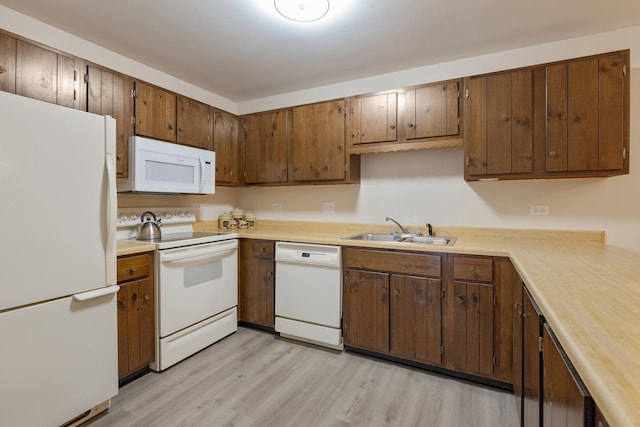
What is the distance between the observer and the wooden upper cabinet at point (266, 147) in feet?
10.2

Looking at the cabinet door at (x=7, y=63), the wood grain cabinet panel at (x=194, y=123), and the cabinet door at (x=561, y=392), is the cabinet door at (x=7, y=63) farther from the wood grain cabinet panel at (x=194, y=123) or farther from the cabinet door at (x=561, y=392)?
the cabinet door at (x=561, y=392)

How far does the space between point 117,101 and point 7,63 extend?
0.58 m

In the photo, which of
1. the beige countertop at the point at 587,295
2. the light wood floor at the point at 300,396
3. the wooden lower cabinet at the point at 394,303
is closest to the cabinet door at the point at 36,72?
the beige countertop at the point at 587,295

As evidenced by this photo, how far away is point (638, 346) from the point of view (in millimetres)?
654

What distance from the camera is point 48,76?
1899 mm

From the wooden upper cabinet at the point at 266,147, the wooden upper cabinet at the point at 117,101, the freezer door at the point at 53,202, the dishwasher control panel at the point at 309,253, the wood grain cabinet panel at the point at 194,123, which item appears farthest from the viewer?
the wooden upper cabinet at the point at 266,147

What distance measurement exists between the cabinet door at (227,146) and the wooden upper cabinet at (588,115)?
8.87 ft

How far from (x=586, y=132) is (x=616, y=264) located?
3.22 feet

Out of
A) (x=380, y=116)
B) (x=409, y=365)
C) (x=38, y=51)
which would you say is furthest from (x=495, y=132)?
(x=38, y=51)

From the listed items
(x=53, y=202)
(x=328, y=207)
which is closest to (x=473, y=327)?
(x=328, y=207)

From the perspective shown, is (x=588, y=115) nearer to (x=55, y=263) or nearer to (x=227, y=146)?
(x=227, y=146)

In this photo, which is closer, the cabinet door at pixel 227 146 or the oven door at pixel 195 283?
the oven door at pixel 195 283

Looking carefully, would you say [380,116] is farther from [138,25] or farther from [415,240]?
[138,25]

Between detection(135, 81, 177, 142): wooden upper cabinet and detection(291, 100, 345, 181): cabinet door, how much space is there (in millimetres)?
1074
